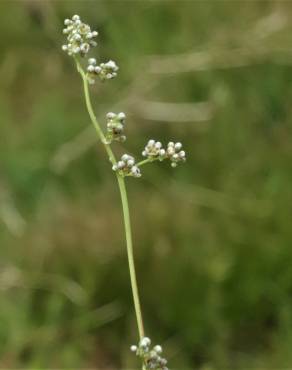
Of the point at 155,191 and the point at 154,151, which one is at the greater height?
the point at 155,191

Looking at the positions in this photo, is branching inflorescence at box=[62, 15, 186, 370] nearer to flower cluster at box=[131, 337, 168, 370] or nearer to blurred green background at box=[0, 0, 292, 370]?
→ flower cluster at box=[131, 337, 168, 370]

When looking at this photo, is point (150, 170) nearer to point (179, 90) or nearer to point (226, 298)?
point (179, 90)

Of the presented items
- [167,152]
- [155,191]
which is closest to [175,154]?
[167,152]

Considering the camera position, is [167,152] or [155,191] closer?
[167,152]

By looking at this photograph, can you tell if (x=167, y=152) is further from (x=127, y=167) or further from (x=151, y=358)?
(x=151, y=358)

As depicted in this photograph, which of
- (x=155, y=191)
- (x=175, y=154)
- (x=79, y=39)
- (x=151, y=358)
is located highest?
(x=155, y=191)

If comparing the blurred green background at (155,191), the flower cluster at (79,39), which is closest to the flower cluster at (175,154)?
the flower cluster at (79,39)
